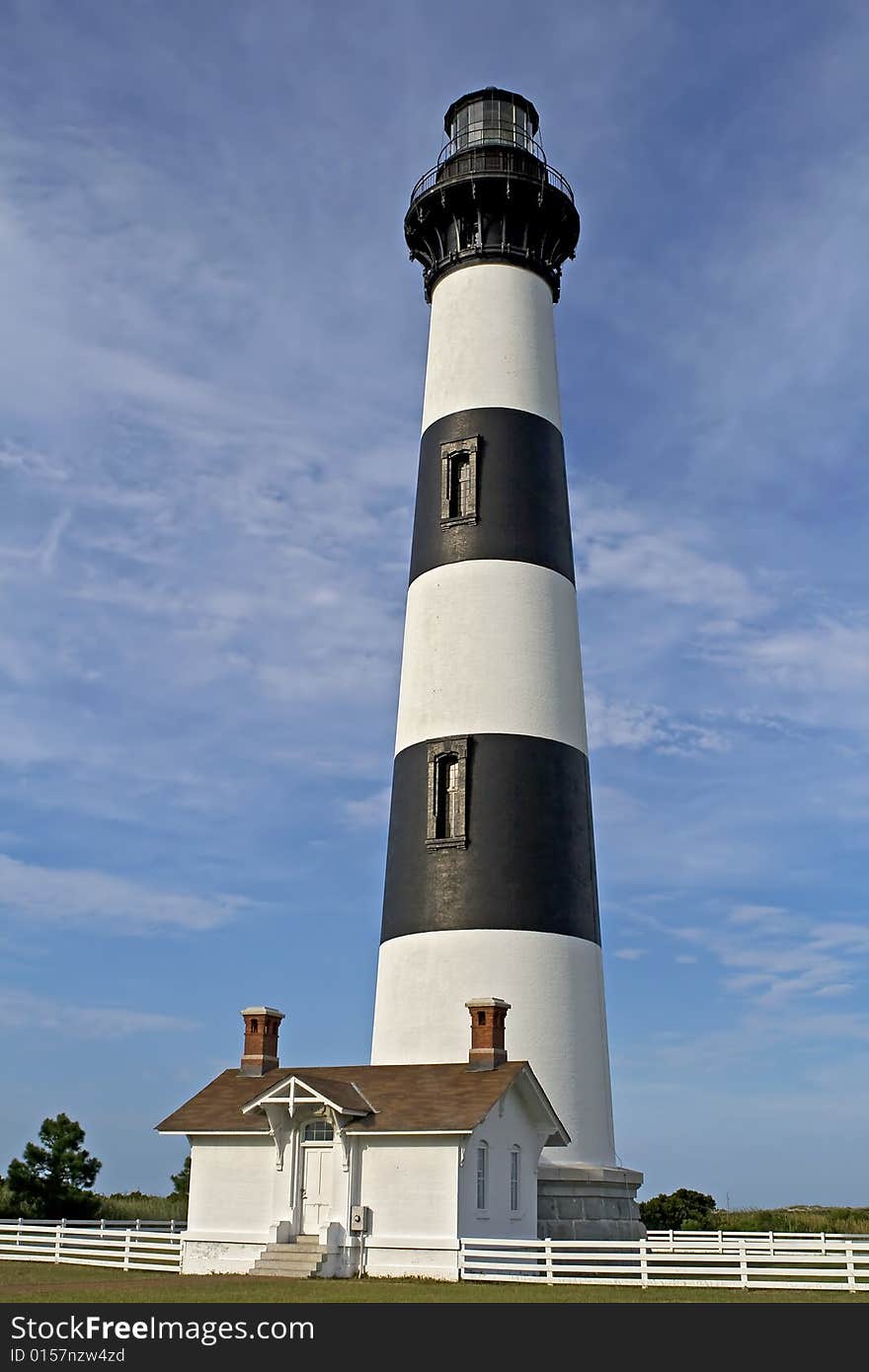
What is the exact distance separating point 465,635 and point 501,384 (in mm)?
5215

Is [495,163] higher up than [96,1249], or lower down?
higher up

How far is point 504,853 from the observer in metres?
23.7

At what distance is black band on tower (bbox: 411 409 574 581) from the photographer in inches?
1019

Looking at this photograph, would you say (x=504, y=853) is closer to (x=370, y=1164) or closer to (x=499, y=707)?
(x=499, y=707)

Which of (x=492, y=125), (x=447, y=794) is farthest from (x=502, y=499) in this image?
(x=492, y=125)

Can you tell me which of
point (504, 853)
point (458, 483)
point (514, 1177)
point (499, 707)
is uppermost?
point (458, 483)

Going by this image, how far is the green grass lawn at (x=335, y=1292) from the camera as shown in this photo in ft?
54.1

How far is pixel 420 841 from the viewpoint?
962 inches

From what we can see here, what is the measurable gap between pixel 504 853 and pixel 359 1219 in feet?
20.9

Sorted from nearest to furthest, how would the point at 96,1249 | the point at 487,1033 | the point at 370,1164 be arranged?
1. the point at 370,1164
2. the point at 487,1033
3. the point at 96,1249

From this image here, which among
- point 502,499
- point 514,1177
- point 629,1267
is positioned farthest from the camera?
point 502,499

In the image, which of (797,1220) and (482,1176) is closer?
(482,1176)

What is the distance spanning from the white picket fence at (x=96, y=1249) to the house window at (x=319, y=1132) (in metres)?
2.73

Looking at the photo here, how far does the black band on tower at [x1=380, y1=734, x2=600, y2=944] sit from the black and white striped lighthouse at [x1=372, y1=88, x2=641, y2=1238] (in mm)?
35
